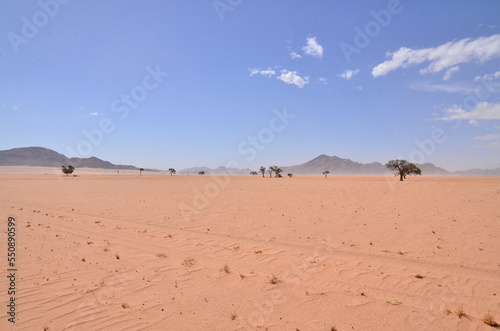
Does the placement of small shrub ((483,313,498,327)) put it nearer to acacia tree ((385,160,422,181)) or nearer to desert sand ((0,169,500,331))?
desert sand ((0,169,500,331))

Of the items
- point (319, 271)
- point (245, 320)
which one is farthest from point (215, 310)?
point (319, 271)

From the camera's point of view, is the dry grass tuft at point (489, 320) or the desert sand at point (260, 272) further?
the desert sand at point (260, 272)

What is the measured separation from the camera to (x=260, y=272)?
354 inches

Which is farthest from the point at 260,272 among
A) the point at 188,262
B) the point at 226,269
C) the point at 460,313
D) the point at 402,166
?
the point at 402,166

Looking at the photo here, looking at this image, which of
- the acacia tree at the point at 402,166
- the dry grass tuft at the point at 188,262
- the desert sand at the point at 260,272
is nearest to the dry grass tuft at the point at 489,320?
the desert sand at the point at 260,272

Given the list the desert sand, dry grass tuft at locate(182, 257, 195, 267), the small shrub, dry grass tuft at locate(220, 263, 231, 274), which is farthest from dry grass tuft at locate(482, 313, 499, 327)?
dry grass tuft at locate(182, 257, 195, 267)

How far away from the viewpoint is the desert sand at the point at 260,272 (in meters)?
6.24

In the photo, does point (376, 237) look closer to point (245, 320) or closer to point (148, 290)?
point (245, 320)

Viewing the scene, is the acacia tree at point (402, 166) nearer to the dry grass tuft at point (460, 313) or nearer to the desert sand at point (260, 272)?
the desert sand at point (260, 272)

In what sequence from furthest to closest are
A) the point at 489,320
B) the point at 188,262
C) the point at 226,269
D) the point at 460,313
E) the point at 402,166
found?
the point at 402,166, the point at 188,262, the point at 226,269, the point at 460,313, the point at 489,320

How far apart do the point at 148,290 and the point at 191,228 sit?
841 cm

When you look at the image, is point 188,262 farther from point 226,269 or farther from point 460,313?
point 460,313

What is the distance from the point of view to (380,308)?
6625 mm

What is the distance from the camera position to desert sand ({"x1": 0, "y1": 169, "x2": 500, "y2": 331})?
6242 millimetres
